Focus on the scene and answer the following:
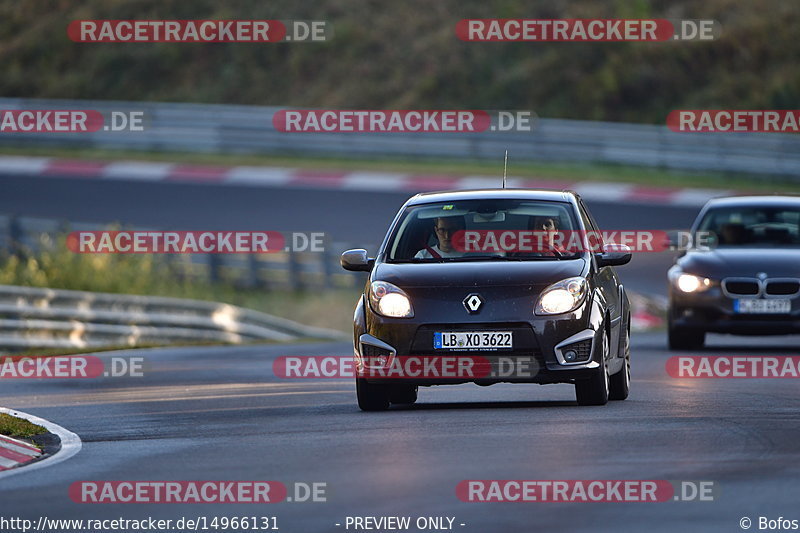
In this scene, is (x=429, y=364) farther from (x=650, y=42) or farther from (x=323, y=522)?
(x=650, y=42)

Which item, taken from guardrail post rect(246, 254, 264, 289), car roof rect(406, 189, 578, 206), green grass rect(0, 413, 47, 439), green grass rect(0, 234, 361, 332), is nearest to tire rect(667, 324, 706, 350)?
car roof rect(406, 189, 578, 206)

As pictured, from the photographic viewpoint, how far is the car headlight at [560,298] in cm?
1273

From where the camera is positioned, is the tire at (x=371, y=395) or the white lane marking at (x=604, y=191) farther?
the white lane marking at (x=604, y=191)

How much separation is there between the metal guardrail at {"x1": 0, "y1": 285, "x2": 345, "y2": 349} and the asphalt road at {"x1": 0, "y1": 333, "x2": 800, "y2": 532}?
8.31m

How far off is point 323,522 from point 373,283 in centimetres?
502

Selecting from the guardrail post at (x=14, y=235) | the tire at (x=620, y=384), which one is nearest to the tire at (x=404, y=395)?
the tire at (x=620, y=384)

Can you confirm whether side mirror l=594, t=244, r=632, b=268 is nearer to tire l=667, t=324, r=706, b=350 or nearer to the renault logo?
the renault logo

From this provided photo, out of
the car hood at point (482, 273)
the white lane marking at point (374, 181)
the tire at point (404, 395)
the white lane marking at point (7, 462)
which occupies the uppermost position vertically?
the white lane marking at point (374, 181)

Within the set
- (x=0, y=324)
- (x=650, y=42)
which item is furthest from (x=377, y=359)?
(x=650, y=42)

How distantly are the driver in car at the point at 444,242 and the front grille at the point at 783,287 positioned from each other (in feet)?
21.2

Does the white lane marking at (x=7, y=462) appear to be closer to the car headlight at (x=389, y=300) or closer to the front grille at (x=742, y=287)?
the car headlight at (x=389, y=300)

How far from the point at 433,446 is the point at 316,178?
2983 cm

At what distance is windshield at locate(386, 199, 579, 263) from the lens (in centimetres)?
1334

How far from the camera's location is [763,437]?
11.1m
